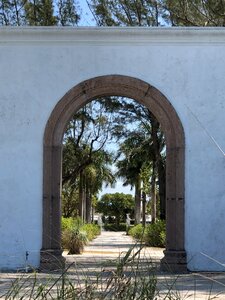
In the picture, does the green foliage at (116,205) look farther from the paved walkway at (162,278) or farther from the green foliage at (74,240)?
the paved walkway at (162,278)

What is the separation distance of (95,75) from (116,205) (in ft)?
172

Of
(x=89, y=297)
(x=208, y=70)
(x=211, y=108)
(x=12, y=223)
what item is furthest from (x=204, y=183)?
(x=89, y=297)

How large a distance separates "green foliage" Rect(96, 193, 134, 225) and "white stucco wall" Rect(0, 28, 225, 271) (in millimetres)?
49425

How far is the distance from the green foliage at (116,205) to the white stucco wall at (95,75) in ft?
162

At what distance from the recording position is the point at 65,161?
2764 centimetres

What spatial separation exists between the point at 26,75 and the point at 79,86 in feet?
3.38

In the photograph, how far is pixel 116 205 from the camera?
6309 centimetres

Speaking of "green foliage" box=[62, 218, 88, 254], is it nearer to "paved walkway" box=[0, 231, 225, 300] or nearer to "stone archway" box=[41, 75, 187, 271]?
"paved walkway" box=[0, 231, 225, 300]

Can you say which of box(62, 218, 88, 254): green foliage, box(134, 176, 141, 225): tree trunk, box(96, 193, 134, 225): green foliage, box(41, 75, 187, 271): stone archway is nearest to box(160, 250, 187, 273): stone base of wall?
box(41, 75, 187, 271): stone archway

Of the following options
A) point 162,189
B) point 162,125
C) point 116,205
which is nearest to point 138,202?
point 116,205

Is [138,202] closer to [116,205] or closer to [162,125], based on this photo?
[116,205]

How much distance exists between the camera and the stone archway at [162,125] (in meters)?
10.9

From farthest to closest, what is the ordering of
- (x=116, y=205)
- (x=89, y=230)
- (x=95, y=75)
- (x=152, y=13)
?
(x=116, y=205) → (x=89, y=230) → (x=152, y=13) → (x=95, y=75)

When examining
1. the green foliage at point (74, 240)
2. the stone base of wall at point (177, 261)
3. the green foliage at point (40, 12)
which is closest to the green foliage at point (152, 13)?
the green foliage at point (40, 12)
